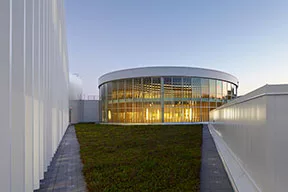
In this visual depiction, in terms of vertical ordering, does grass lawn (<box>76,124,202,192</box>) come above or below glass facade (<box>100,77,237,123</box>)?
below

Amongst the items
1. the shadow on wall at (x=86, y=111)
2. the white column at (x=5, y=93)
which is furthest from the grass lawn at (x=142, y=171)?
the shadow on wall at (x=86, y=111)

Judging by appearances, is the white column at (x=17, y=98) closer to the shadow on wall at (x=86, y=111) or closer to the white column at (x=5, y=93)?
the white column at (x=5, y=93)

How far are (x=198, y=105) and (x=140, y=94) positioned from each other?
7565 millimetres

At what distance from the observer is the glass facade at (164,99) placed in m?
31.3

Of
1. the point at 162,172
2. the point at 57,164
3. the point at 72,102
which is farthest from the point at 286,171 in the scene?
the point at 72,102

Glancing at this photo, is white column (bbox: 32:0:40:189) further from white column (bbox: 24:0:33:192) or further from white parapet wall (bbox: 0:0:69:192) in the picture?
white column (bbox: 24:0:33:192)

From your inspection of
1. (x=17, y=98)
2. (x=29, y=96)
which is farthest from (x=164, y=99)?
(x=17, y=98)

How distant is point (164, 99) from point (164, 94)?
0.62 m

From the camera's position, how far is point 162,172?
638 centimetres

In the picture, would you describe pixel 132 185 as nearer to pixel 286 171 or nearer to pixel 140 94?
pixel 286 171

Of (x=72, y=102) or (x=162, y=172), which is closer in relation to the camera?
(x=162, y=172)

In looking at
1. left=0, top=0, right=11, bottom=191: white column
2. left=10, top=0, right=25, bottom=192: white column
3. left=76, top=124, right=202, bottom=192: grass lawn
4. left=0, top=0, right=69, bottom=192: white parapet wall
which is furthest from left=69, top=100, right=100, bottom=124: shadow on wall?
left=0, top=0, right=11, bottom=191: white column

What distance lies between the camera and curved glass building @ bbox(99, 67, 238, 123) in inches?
1230

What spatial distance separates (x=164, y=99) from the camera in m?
31.3
